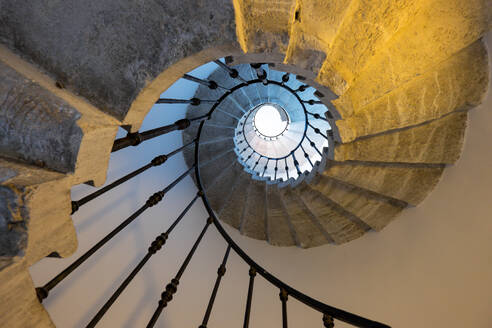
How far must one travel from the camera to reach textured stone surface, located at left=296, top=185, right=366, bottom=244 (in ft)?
11.9

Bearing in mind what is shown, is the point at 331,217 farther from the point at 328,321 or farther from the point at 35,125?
the point at 35,125

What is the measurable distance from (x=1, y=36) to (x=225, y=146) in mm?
3390

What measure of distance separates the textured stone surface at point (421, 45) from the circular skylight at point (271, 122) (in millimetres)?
6286

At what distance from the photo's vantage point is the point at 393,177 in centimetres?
299

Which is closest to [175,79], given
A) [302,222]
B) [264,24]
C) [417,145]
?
[264,24]

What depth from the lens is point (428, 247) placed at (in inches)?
119

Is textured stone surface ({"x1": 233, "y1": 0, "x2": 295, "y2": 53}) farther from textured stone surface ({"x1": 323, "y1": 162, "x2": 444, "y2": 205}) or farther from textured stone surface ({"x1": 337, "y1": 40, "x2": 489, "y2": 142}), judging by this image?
textured stone surface ({"x1": 323, "y1": 162, "x2": 444, "y2": 205})

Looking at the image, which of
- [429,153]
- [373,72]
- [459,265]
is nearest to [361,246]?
[459,265]

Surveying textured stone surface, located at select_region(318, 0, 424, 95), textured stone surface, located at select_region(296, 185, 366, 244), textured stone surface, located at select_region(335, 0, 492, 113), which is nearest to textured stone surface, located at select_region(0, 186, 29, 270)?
textured stone surface, located at select_region(318, 0, 424, 95)

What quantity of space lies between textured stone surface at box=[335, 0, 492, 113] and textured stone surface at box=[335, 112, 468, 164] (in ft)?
2.02

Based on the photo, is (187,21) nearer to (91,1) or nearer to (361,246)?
(91,1)

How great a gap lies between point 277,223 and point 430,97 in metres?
2.67

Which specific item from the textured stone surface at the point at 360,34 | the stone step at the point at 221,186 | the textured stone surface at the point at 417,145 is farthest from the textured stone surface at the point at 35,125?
the stone step at the point at 221,186

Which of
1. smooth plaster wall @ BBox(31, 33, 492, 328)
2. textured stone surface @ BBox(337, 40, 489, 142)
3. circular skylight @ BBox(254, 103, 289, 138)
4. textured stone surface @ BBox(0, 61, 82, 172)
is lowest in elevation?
smooth plaster wall @ BBox(31, 33, 492, 328)
